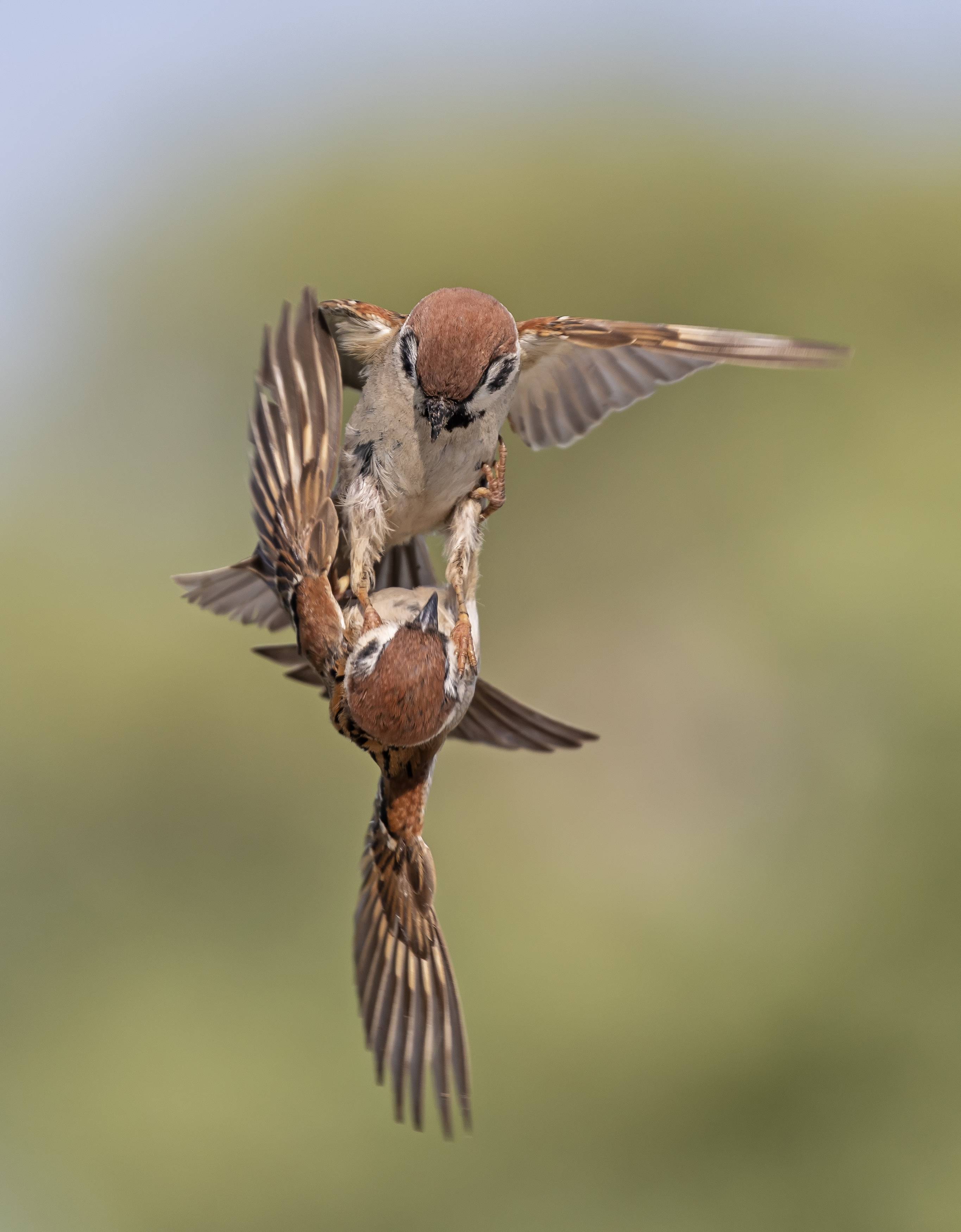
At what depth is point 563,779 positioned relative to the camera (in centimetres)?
1435

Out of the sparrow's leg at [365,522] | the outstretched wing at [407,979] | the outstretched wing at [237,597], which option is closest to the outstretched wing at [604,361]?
the sparrow's leg at [365,522]

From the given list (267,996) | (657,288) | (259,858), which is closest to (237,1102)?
(267,996)

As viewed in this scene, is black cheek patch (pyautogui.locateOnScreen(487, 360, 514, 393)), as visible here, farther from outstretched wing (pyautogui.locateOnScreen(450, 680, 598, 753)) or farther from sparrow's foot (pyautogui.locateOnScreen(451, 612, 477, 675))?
outstretched wing (pyautogui.locateOnScreen(450, 680, 598, 753))

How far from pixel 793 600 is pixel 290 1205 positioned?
29.2ft

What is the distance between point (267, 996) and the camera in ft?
42.3

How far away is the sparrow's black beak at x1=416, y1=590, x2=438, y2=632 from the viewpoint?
191cm

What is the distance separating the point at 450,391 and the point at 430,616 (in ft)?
1.32

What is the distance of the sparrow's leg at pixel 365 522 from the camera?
2.20 meters

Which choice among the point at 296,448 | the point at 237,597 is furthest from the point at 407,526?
the point at 237,597

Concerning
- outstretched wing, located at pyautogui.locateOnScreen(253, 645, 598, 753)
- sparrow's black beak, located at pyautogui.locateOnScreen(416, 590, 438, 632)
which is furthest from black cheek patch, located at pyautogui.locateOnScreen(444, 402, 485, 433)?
outstretched wing, located at pyautogui.locateOnScreen(253, 645, 598, 753)

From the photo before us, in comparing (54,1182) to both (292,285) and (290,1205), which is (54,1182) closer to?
→ (290,1205)

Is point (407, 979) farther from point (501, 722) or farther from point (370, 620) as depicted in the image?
point (370, 620)

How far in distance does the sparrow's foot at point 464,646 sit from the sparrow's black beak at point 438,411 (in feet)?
1.15

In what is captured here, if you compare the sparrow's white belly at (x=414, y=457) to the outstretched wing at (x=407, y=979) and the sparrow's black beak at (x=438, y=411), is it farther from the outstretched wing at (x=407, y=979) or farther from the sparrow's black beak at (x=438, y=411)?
the outstretched wing at (x=407, y=979)
